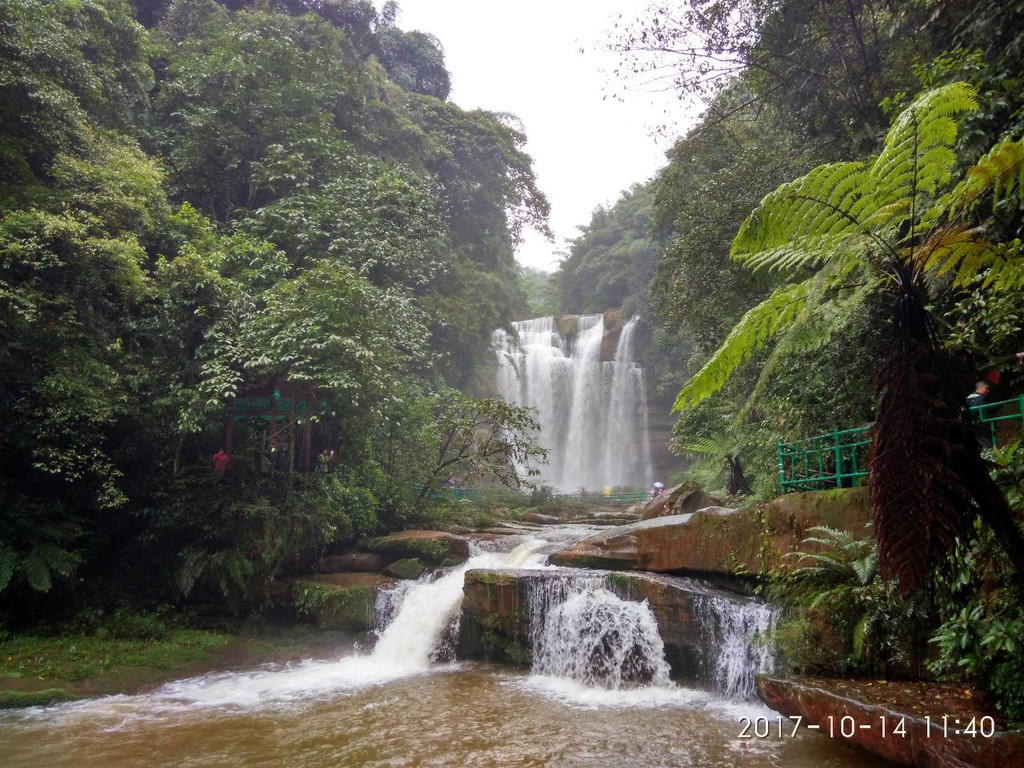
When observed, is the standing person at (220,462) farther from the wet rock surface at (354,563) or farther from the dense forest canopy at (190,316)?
the wet rock surface at (354,563)

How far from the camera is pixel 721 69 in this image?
1190 centimetres

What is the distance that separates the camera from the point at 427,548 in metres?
12.7

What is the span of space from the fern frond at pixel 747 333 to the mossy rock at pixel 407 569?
350 inches

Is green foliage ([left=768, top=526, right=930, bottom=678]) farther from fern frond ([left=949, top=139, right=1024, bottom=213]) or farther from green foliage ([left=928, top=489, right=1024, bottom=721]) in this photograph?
fern frond ([left=949, top=139, right=1024, bottom=213])

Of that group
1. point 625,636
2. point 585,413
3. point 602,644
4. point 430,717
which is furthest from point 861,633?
point 585,413

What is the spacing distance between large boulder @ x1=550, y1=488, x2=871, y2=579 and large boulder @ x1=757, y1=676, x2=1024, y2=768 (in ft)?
7.32

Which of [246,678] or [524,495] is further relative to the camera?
[524,495]

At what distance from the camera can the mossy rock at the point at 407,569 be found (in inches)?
479

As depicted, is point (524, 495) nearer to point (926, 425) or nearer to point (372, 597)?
point (372, 597)

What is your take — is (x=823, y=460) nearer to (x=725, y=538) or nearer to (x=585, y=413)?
(x=725, y=538)

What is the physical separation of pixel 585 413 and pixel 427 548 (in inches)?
770

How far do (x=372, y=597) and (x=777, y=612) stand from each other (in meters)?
6.49

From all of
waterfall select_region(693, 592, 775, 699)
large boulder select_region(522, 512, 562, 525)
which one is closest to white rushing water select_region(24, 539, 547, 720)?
waterfall select_region(693, 592, 775, 699)

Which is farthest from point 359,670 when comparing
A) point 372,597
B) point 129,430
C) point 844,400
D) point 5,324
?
point 844,400
